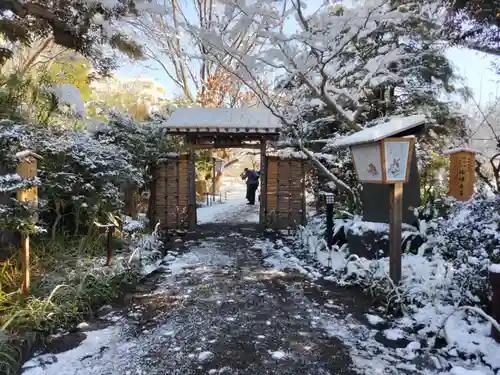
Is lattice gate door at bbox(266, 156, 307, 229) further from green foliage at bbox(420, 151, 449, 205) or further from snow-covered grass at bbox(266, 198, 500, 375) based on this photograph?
snow-covered grass at bbox(266, 198, 500, 375)

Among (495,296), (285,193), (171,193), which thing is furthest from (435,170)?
(495,296)

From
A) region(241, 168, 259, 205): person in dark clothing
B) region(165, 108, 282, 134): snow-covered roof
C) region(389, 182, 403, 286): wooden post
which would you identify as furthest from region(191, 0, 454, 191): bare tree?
→ region(241, 168, 259, 205): person in dark clothing

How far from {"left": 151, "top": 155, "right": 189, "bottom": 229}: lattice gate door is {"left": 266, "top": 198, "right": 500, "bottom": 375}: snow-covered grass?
4.89m

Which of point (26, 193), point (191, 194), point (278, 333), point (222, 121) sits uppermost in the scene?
point (222, 121)

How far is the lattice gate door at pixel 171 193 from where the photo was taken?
891 cm

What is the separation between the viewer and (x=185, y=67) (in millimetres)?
18094

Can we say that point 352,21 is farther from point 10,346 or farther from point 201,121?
point 10,346

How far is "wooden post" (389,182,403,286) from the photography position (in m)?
4.02

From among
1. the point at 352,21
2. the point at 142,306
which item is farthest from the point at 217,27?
the point at 142,306

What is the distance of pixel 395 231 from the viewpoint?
4.06m

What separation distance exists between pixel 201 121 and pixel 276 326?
21.3 feet

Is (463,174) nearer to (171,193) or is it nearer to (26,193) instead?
(26,193)

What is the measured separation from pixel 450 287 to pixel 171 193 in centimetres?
676

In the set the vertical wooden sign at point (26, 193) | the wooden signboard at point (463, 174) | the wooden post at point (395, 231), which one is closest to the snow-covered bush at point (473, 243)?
the wooden post at point (395, 231)
